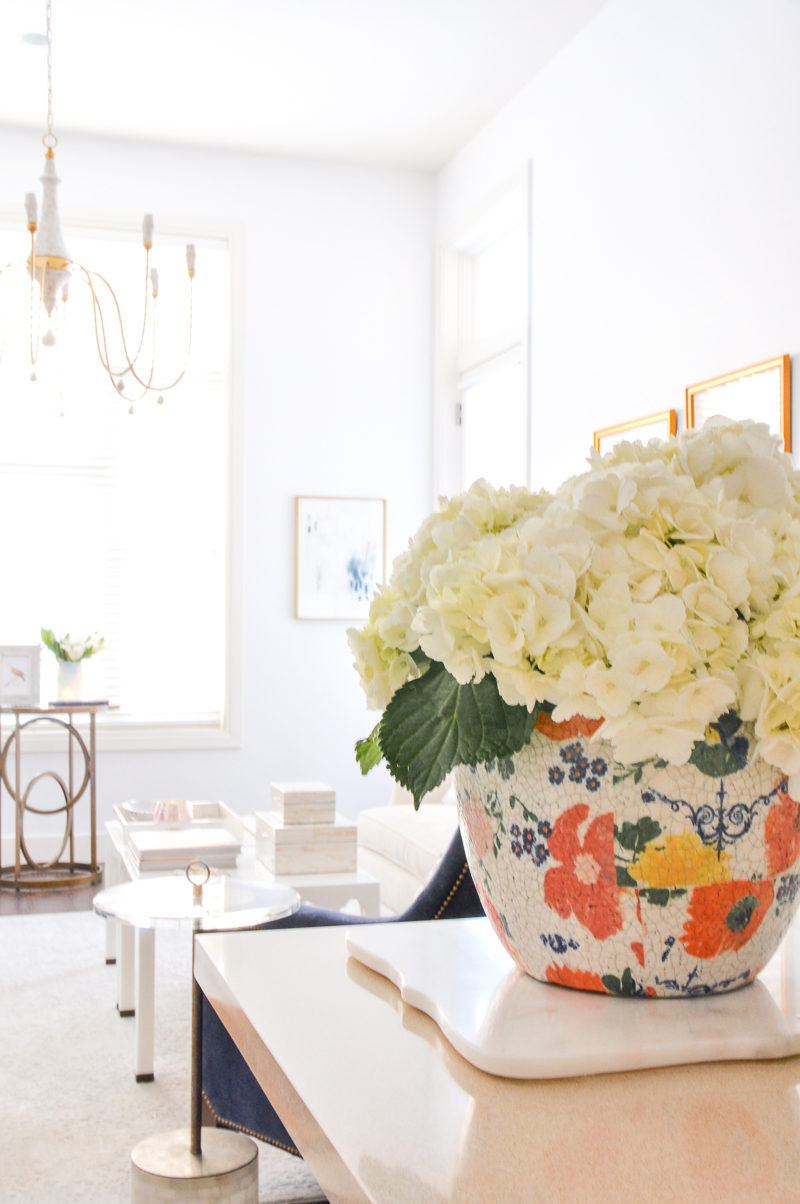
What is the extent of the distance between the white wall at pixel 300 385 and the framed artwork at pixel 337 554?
0.06 m

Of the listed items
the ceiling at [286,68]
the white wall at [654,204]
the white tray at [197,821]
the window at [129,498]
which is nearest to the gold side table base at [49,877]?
the window at [129,498]

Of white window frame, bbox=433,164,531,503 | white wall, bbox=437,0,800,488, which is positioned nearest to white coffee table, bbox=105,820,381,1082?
white wall, bbox=437,0,800,488

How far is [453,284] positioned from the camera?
19.6 feet

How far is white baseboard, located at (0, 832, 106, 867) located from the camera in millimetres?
5277

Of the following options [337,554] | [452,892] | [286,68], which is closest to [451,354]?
[337,554]

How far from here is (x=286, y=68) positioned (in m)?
4.81

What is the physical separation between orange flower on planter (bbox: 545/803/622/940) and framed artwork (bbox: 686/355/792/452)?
8.25ft

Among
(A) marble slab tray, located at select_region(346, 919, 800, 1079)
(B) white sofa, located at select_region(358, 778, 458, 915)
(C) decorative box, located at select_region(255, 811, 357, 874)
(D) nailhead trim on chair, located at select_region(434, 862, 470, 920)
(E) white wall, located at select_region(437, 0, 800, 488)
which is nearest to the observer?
(A) marble slab tray, located at select_region(346, 919, 800, 1079)

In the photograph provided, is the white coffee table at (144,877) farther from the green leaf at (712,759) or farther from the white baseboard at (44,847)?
the white baseboard at (44,847)

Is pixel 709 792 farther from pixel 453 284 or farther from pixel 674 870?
pixel 453 284

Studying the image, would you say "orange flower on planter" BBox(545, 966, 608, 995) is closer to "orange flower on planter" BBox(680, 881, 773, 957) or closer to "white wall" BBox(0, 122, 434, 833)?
"orange flower on planter" BBox(680, 881, 773, 957)

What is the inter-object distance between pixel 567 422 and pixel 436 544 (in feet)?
13.0

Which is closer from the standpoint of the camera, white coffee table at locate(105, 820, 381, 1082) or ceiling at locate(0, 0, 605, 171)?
white coffee table at locate(105, 820, 381, 1082)

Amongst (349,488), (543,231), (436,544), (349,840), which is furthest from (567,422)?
(436,544)
